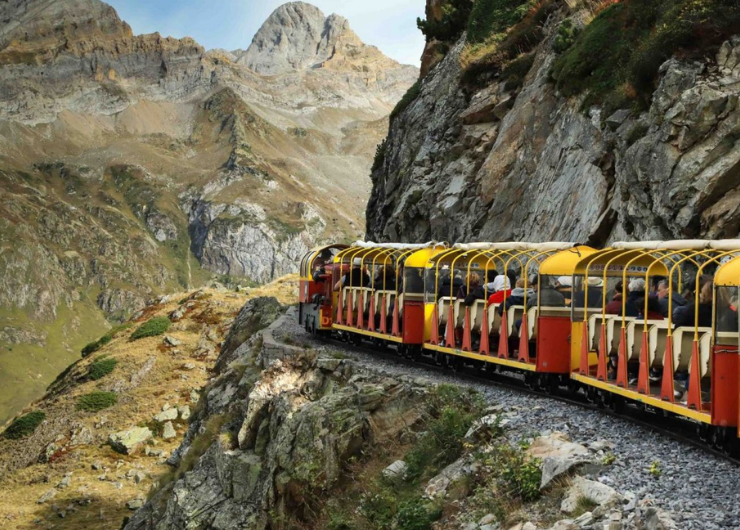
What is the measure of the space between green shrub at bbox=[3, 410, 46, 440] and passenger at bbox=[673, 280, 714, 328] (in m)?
36.1

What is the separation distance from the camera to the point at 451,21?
5131cm

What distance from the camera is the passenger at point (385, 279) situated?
938 inches

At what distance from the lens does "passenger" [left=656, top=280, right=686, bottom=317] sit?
12442 mm

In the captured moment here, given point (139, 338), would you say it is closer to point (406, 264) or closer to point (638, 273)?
point (406, 264)

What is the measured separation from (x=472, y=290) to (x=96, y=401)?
27239 mm

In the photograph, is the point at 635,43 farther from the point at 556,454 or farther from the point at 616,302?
the point at 556,454

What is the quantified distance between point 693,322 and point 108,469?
29.7 m

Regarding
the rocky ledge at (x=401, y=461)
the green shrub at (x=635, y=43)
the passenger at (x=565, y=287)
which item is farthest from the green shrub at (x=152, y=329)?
the passenger at (x=565, y=287)

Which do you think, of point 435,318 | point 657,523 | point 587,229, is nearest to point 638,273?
point 435,318

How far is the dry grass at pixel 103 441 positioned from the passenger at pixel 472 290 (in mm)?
16346

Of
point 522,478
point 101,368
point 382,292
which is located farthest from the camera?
point 101,368

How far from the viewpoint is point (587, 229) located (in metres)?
27.1

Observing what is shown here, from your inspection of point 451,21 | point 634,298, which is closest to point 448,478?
point 634,298

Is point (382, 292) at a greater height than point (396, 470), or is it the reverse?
point (382, 292)
